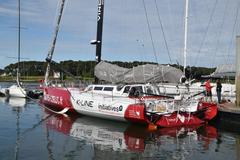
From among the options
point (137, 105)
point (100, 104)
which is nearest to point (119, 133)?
point (137, 105)

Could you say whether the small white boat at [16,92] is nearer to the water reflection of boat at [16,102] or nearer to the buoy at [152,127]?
the water reflection of boat at [16,102]

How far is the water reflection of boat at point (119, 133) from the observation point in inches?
635

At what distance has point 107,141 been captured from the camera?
1669 centimetres

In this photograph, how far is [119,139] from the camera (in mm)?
17234

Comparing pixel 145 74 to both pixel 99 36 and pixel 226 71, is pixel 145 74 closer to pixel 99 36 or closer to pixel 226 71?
pixel 99 36

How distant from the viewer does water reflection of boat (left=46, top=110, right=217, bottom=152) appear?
52.9 ft

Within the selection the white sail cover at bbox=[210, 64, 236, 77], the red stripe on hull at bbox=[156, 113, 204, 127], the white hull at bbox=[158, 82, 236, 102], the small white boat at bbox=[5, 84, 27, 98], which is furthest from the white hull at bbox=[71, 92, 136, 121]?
the small white boat at bbox=[5, 84, 27, 98]

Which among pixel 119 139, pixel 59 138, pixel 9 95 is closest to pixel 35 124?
pixel 59 138

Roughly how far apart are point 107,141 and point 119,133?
2.34m

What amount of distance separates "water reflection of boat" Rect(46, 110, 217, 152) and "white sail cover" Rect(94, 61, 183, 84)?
2787 millimetres

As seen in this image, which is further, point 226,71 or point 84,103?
point 226,71

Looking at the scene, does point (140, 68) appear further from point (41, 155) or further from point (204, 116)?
point (41, 155)

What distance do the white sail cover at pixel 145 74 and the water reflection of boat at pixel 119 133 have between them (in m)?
2.79

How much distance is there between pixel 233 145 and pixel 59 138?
7.59m
